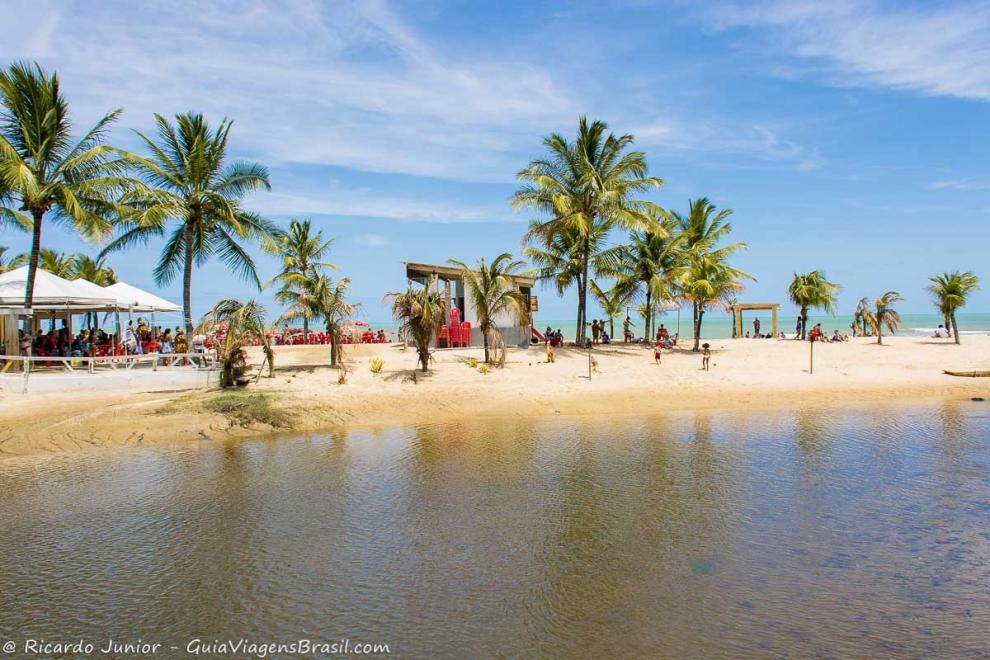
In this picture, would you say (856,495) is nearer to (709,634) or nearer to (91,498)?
(709,634)

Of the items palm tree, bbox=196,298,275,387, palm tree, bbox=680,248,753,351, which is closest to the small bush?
palm tree, bbox=196,298,275,387

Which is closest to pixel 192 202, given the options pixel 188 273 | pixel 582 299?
pixel 188 273

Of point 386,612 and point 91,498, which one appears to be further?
point 91,498

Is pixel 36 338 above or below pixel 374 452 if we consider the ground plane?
above

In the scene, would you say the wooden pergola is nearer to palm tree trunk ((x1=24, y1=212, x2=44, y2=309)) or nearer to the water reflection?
the water reflection

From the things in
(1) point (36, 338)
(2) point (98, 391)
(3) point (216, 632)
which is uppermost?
(1) point (36, 338)

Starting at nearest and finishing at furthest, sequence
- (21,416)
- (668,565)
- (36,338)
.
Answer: (668,565), (21,416), (36,338)

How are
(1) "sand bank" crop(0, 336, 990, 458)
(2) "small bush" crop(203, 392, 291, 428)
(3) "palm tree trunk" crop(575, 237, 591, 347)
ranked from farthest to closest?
(3) "palm tree trunk" crop(575, 237, 591, 347) → (2) "small bush" crop(203, 392, 291, 428) → (1) "sand bank" crop(0, 336, 990, 458)

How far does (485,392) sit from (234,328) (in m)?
7.07

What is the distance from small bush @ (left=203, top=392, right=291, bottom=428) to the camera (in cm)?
1448

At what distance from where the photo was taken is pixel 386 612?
5699mm

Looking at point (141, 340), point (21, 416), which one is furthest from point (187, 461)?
point (141, 340)

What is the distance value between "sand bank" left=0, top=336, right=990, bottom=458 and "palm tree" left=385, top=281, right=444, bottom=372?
44.4 inches

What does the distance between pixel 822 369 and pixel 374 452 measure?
17.8 metres
